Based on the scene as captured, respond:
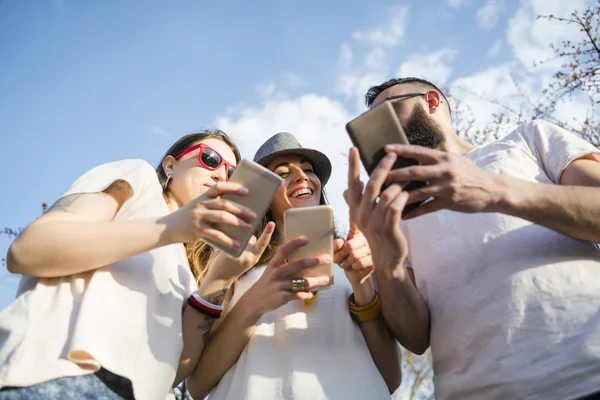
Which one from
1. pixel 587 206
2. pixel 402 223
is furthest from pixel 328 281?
pixel 587 206

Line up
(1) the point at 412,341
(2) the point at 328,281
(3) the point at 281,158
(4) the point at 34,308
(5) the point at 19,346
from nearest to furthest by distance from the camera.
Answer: (5) the point at 19,346 < (4) the point at 34,308 < (2) the point at 328,281 < (1) the point at 412,341 < (3) the point at 281,158

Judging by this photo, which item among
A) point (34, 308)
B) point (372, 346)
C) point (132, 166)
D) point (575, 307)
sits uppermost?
point (132, 166)

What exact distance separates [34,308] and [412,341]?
1820mm

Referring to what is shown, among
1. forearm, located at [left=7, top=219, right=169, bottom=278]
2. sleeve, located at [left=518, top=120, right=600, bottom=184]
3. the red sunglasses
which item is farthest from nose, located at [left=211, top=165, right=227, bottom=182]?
sleeve, located at [left=518, top=120, right=600, bottom=184]

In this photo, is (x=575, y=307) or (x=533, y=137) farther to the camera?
(x=533, y=137)

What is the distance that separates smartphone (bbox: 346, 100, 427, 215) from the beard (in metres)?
1.27

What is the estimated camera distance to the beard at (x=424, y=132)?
3.00 metres

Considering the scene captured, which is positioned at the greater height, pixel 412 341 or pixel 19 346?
pixel 19 346

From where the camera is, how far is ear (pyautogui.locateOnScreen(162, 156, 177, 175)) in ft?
9.72

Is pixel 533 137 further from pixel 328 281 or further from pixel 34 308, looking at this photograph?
pixel 34 308

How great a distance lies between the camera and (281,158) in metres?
3.30

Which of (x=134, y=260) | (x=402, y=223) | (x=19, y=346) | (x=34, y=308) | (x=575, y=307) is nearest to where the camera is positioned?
(x=19, y=346)

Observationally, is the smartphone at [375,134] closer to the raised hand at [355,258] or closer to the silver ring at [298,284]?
the raised hand at [355,258]

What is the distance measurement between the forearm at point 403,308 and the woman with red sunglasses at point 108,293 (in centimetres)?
74
